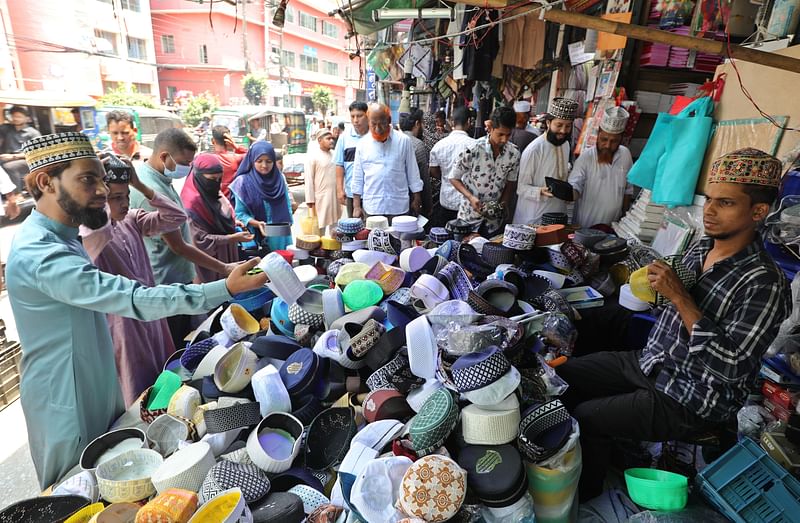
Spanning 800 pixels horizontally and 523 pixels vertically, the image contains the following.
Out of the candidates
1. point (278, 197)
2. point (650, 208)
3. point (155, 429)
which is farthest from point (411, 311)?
point (278, 197)

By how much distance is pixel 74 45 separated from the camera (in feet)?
53.5

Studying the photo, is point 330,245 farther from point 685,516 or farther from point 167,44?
point 167,44

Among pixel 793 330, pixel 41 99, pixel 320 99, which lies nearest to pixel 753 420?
pixel 793 330

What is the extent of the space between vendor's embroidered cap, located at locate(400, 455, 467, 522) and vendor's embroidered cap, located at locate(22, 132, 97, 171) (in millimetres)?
1552

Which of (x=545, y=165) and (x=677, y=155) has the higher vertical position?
(x=677, y=155)

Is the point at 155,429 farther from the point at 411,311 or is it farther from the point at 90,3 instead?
the point at 90,3

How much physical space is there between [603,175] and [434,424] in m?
2.73

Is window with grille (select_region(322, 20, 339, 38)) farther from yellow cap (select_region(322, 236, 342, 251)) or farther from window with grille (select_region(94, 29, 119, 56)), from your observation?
yellow cap (select_region(322, 236, 342, 251))

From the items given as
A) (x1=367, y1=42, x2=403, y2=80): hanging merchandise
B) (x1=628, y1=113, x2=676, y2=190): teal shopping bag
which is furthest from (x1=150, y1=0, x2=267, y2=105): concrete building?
(x1=628, y1=113, x2=676, y2=190): teal shopping bag

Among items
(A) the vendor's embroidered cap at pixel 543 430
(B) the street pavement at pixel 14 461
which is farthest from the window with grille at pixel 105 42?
(A) the vendor's embroidered cap at pixel 543 430

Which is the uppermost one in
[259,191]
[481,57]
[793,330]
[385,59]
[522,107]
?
[385,59]

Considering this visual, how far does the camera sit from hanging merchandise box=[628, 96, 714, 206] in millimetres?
2730

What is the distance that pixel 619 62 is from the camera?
3.58 m

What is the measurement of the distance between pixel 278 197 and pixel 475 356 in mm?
3413
